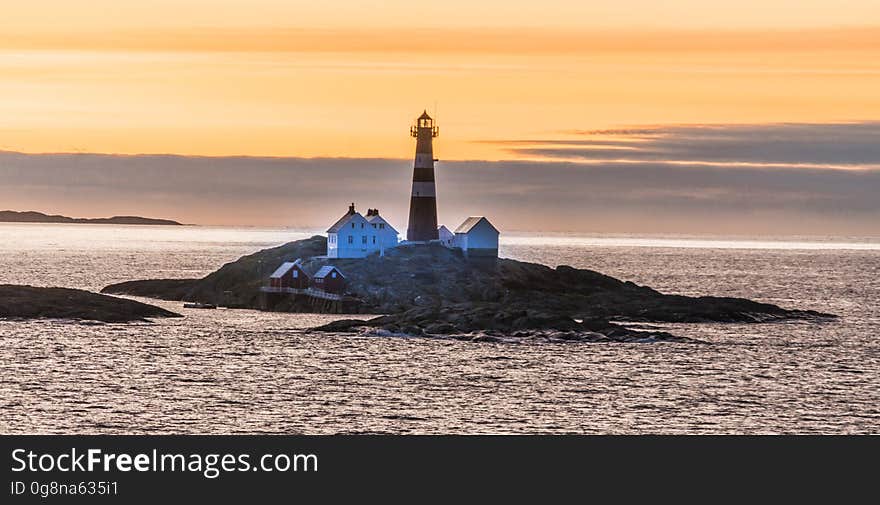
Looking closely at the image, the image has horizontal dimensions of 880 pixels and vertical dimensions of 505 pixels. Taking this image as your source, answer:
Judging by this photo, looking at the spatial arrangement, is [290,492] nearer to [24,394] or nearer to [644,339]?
[24,394]

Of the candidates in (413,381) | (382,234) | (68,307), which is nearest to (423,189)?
(382,234)

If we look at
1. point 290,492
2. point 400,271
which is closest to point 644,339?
point 400,271

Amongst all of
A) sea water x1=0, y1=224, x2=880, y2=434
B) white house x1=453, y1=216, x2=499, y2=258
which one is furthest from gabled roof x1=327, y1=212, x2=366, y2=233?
sea water x1=0, y1=224, x2=880, y2=434

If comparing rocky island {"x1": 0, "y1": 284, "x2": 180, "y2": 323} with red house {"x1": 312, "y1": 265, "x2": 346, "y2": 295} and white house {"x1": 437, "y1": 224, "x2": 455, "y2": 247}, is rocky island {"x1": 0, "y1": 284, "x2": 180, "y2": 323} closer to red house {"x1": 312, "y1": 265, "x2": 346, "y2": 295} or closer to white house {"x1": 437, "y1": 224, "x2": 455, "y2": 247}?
red house {"x1": 312, "y1": 265, "x2": 346, "y2": 295}

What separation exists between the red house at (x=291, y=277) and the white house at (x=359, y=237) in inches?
184

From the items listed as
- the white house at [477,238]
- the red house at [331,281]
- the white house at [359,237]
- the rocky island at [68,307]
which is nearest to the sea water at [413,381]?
the rocky island at [68,307]

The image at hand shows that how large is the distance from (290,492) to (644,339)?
50.0 meters

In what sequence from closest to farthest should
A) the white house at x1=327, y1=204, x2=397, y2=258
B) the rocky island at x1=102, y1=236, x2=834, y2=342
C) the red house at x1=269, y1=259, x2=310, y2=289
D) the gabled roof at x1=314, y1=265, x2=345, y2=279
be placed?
the rocky island at x1=102, y1=236, x2=834, y2=342 < the gabled roof at x1=314, y1=265, x2=345, y2=279 < the red house at x1=269, y1=259, x2=310, y2=289 < the white house at x1=327, y1=204, x2=397, y2=258

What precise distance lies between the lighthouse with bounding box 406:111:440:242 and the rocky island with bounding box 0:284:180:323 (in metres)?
23.5

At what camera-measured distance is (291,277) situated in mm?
100812

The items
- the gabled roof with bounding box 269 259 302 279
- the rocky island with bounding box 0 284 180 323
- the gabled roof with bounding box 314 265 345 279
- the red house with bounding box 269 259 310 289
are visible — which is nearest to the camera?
the rocky island with bounding box 0 284 180 323

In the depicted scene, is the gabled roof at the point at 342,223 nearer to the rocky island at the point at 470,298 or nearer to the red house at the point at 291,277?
the rocky island at the point at 470,298

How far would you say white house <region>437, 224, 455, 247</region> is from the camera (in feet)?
358

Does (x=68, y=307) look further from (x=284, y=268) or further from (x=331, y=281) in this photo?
(x=331, y=281)
